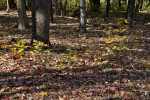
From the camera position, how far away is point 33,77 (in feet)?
15.8

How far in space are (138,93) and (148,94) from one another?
0.23m

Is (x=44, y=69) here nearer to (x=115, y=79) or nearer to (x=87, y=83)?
(x=87, y=83)

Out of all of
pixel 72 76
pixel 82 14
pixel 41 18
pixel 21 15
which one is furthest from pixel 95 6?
pixel 72 76

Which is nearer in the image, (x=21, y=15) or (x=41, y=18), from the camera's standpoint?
(x=41, y=18)

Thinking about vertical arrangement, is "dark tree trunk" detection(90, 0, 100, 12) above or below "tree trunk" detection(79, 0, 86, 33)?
above

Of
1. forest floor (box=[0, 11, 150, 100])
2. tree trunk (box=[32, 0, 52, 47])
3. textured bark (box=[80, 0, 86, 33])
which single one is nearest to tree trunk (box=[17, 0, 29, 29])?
textured bark (box=[80, 0, 86, 33])

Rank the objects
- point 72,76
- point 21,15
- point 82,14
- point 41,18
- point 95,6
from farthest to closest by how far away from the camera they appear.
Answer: point 95,6
point 21,15
point 82,14
point 41,18
point 72,76

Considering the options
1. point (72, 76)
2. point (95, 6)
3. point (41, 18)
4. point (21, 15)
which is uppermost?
point (95, 6)

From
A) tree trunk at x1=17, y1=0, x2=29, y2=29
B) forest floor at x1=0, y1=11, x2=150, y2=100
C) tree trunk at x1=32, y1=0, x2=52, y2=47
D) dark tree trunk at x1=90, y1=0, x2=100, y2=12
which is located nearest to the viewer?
forest floor at x1=0, y1=11, x2=150, y2=100

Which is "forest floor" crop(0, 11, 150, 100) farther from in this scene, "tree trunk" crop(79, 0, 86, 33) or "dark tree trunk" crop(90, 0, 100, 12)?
"dark tree trunk" crop(90, 0, 100, 12)

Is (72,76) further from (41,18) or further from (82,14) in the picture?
(82,14)

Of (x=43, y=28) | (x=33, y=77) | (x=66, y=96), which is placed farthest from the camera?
(x=43, y=28)

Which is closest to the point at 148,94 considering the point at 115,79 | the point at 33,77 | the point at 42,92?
the point at 115,79

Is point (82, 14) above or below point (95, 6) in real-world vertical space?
below
